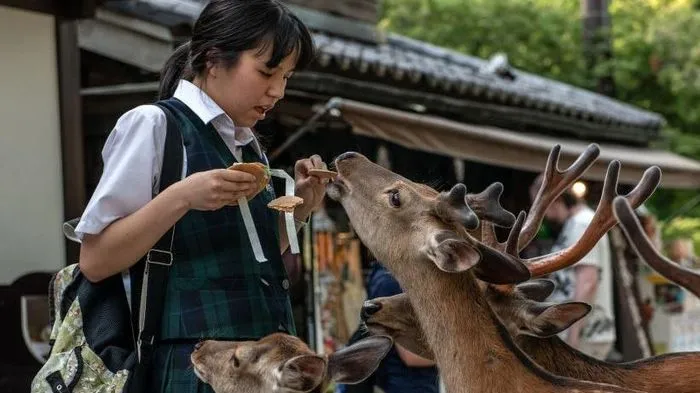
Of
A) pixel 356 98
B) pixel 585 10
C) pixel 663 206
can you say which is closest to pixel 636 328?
pixel 356 98

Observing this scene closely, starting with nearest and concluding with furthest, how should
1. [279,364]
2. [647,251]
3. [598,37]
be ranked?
1. [647,251]
2. [279,364]
3. [598,37]

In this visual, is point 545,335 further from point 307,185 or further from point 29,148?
point 29,148

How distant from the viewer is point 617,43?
1914 centimetres

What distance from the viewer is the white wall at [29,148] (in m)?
6.40

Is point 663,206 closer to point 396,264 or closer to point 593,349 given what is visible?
point 593,349

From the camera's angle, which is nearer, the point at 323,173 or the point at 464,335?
the point at 464,335

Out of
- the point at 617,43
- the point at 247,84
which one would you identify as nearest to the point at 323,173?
the point at 247,84

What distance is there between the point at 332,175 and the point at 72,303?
890 millimetres

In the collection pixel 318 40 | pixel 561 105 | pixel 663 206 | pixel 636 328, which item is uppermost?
pixel 318 40

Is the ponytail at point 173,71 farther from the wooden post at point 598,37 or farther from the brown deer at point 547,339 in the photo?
the wooden post at point 598,37

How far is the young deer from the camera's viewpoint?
3117mm

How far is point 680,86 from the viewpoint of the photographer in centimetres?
1802

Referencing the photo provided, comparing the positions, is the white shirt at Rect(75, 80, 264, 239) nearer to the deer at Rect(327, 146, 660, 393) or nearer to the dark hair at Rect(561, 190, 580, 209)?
the deer at Rect(327, 146, 660, 393)

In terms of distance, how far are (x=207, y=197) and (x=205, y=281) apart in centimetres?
32
